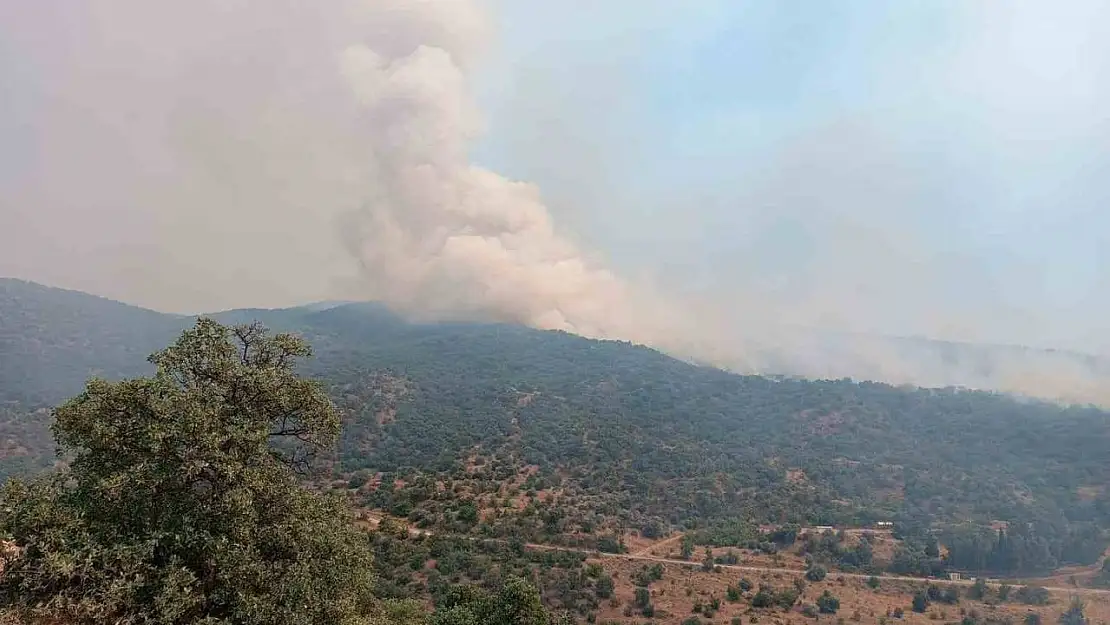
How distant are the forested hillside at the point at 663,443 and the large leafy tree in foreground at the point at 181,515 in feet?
179

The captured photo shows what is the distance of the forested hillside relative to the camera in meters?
86.0

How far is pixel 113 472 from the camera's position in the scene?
15672 millimetres

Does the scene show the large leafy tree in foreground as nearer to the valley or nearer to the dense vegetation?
the dense vegetation

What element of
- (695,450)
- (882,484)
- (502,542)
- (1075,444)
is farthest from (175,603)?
(1075,444)

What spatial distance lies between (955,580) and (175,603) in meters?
89.2

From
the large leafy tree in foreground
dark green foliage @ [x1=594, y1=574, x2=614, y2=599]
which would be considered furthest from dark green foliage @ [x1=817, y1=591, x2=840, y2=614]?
the large leafy tree in foreground

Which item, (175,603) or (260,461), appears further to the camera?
(260,461)

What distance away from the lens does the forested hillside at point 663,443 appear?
282ft

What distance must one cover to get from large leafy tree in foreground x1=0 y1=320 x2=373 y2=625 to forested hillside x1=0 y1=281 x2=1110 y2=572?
54650mm

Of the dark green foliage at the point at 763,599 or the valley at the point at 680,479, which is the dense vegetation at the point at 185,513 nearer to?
the valley at the point at 680,479

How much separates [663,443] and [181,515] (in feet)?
378

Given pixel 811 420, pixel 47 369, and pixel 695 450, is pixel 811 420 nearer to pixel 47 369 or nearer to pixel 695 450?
pixel 695 450

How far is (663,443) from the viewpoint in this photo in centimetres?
12356

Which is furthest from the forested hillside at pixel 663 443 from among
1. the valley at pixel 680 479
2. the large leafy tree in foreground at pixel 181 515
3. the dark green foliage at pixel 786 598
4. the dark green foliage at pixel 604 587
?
the large leafy tree in foreground at pixel 181 515
